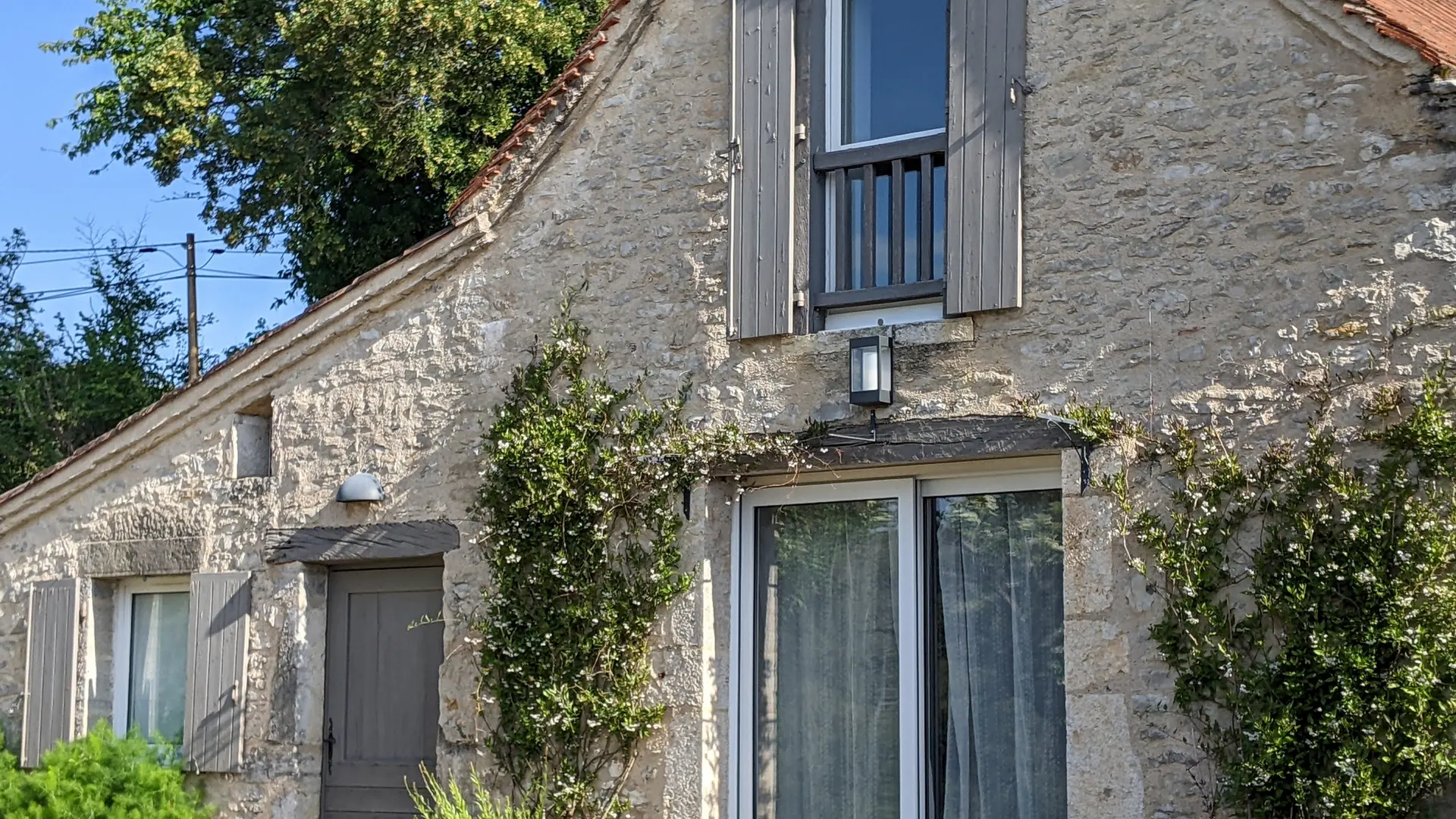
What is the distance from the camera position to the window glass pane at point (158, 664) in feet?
29.3

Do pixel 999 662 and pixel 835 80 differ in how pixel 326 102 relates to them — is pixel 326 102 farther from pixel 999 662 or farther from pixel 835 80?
pixel 999 662

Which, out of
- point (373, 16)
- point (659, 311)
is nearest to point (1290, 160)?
point (659, 311)

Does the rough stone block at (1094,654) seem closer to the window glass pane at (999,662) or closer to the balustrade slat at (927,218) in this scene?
the window glass pane at (999,662)

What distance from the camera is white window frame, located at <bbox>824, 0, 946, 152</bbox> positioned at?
723 centimetres

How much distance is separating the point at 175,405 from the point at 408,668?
6.84ft

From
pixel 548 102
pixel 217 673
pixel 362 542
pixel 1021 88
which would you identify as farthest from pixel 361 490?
pixel 1021 88

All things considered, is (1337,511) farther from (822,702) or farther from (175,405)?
(175,405)

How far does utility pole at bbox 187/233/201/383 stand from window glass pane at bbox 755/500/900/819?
11.1 meters

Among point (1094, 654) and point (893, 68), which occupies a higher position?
point (893, 68)

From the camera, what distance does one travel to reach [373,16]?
40.3ft

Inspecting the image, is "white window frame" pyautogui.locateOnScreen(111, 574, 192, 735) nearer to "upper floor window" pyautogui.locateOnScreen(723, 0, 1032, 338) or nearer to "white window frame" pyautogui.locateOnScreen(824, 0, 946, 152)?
"upper floor window" pyautogui.locateOnScreen(723, 0, 1032, 338)

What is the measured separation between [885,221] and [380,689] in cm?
366

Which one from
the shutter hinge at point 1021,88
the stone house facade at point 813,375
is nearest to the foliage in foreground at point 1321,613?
the stone house facade at point 813,375

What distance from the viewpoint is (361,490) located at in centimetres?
817
